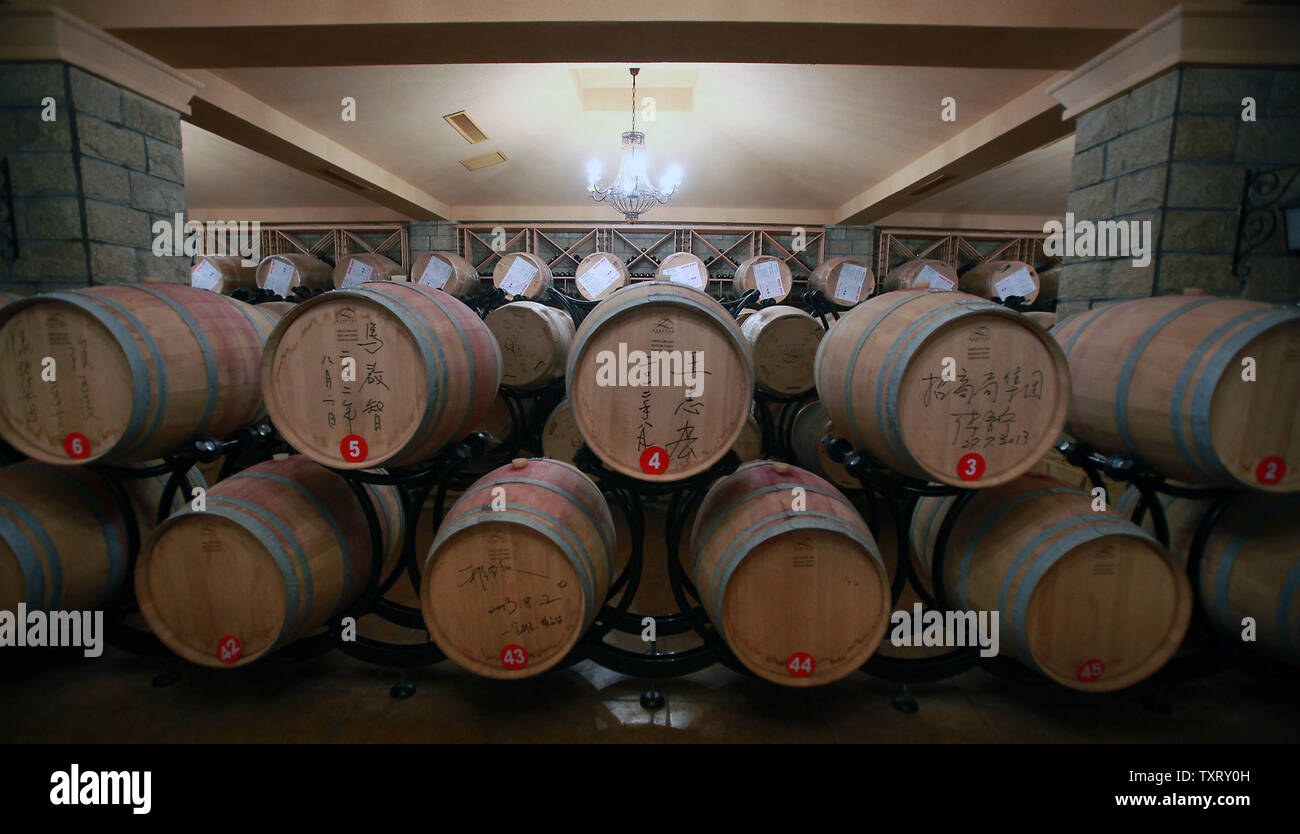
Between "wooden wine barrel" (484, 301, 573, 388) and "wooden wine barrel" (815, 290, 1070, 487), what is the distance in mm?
2506

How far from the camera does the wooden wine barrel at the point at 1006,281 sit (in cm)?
567

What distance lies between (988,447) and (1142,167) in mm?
2162

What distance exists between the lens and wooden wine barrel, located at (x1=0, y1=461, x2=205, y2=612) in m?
1.90

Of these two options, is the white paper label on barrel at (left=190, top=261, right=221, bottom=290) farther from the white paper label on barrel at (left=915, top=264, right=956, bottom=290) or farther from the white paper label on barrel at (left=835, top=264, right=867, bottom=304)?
the white paper label on barrel at (left=915, top=264, right=956, bottom=290)

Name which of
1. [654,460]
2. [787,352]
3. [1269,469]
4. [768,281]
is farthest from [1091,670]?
[768,281]

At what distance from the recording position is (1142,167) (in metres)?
2.76

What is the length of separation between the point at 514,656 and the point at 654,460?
2.69 ft

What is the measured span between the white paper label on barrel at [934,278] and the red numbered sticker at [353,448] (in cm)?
579

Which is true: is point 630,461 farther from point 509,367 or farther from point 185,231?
point 185,231

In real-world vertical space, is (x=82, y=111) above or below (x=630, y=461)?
above

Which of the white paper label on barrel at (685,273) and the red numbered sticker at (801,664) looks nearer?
the red numbered sticker at (801,664)

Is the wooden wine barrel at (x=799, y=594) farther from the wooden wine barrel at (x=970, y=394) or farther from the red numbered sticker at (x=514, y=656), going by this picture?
the red numbered sticker at (x=514, y=656)

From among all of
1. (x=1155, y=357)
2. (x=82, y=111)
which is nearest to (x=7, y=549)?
(x=82, y=111)

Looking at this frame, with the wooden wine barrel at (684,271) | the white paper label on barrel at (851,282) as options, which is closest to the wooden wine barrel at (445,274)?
the wooden wine barrel at (684,271)
